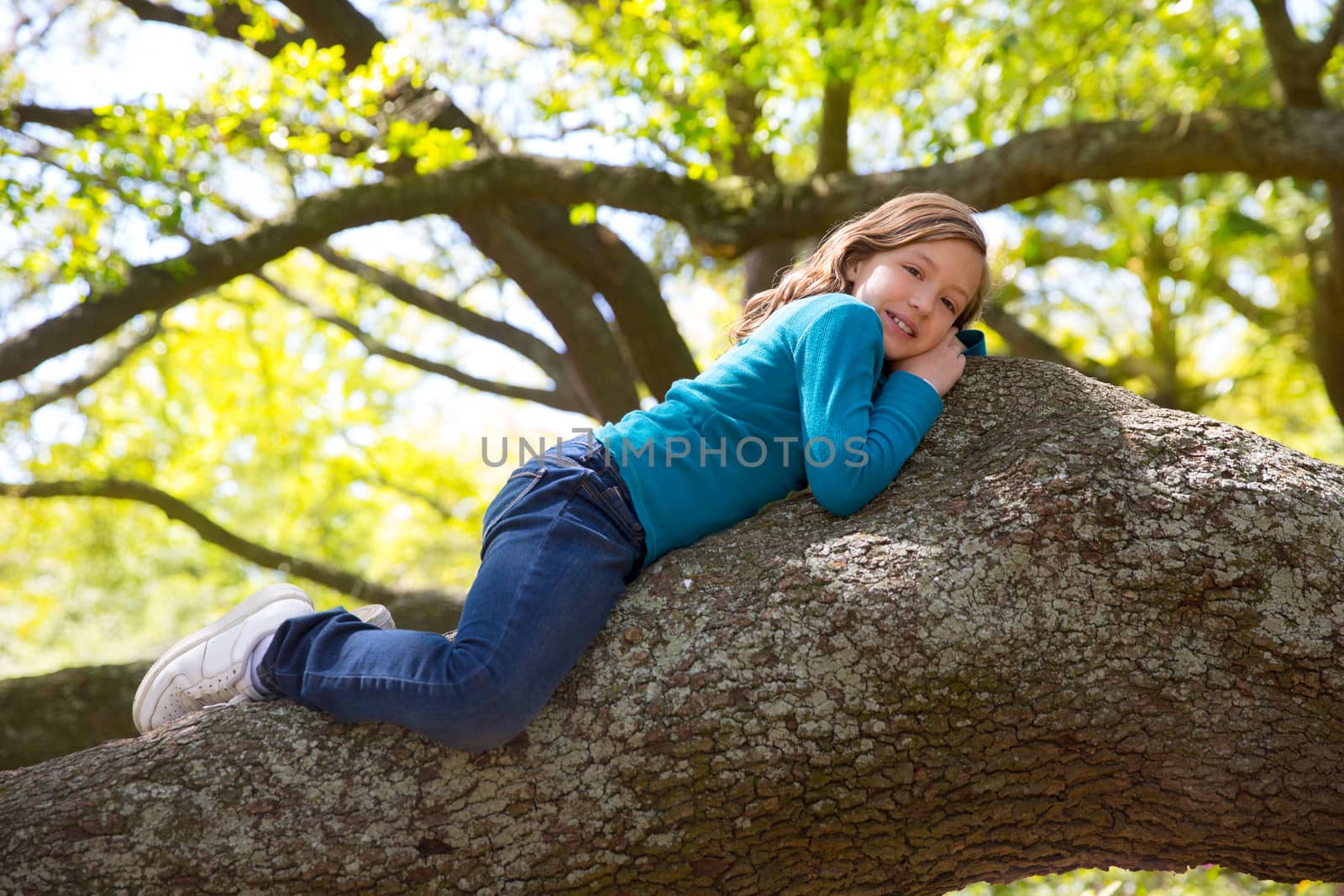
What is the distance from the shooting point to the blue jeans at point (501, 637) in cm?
195

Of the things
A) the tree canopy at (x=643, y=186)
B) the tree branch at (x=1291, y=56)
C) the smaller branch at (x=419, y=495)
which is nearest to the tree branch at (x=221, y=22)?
the tree canopy at (x=643, y=186)

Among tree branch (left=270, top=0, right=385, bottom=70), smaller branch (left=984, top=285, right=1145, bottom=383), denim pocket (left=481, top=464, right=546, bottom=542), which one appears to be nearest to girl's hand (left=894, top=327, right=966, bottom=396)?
denim pocket (left=481, top=464, right=546, bottom=542)

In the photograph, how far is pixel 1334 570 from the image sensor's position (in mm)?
2000

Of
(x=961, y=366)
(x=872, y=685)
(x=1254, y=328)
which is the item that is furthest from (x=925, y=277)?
(x=1254, y=328)

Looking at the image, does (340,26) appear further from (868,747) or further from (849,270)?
(868,747)

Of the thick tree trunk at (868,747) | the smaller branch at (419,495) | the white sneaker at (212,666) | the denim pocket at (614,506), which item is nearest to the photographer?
the thick tree trunk at (868,747)

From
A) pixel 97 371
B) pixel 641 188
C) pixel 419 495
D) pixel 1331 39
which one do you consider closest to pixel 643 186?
pixel 641 188

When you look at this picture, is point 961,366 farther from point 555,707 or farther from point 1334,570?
point 555,707

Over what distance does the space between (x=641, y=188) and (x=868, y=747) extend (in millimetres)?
3658

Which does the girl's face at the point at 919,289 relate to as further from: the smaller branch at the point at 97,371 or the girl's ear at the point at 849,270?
the smaller branch at the point at 97,371

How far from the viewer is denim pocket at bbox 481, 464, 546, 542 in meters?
2.31

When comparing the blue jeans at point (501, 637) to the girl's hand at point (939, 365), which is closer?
the blue jeans at point (501, 637)

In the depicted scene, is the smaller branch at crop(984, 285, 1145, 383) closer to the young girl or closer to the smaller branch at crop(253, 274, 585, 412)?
the smaller branch at crop(253, 274, 585, 412)

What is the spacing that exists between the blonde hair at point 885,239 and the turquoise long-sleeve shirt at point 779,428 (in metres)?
0.24
